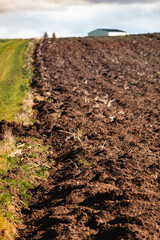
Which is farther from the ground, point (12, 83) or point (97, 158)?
point (12, 83)

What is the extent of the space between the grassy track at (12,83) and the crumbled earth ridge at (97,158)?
41.5 inches

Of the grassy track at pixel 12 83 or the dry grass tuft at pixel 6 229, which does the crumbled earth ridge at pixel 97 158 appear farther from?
the grassy track at pixel 12 83

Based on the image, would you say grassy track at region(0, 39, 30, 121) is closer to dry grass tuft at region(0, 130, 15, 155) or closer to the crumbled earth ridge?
the crumbled earth ridge

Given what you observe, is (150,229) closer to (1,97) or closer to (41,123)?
(41,123)

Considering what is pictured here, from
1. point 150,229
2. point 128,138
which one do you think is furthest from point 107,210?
point 128,138

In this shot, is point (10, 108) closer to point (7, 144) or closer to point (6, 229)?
point (7, 144)

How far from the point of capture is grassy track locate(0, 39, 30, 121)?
12.6 m

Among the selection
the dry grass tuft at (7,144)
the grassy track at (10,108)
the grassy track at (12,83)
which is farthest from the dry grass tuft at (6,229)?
the grassy track at (12,83)

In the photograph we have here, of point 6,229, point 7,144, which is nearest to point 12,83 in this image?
point 7,144

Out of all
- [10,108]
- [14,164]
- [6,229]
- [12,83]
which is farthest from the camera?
[12,83]

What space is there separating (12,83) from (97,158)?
12056 mm

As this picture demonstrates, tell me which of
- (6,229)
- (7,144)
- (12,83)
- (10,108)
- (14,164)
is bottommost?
(6,229)

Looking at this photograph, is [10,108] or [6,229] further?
[10,108]

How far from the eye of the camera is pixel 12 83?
17609mm
